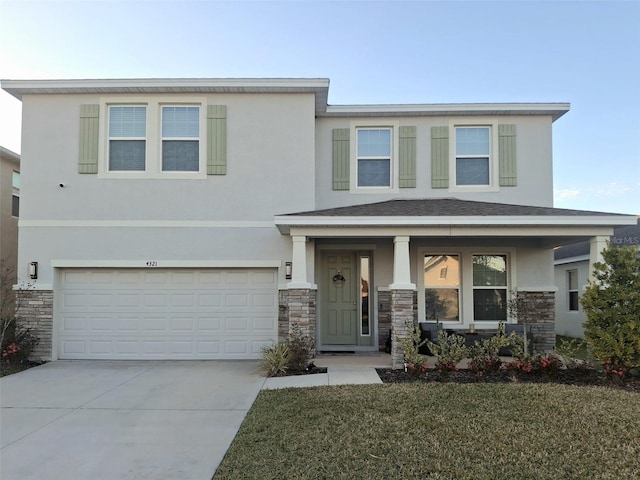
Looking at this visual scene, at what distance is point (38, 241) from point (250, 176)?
4.93 metres

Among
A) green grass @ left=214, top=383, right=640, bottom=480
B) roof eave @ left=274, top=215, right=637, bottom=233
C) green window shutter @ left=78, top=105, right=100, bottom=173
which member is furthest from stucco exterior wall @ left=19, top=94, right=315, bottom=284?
green grass @ left=214, top=383, right=640, bottom=480

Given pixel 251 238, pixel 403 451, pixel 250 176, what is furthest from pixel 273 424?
pixel 250 176

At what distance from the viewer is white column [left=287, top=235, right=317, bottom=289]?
8711 mm

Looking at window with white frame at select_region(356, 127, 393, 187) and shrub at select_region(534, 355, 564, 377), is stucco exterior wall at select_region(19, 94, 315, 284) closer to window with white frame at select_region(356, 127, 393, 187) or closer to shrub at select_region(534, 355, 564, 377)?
window with white frame at select_region(356, 127, 393, 187)

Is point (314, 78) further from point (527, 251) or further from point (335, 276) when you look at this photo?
point (527, 251)

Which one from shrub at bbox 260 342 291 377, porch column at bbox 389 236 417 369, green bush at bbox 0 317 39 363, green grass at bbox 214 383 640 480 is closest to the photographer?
green grass at bbox 214 383 640 480

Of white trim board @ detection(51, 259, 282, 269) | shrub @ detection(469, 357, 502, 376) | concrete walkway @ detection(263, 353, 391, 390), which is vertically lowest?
concrete walkway @ detection(263, 353, 391, 390)

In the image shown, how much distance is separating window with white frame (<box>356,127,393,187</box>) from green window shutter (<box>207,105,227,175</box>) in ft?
10.6

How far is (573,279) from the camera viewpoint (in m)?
15.4

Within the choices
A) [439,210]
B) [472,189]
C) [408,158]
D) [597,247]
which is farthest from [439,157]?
[597,247]

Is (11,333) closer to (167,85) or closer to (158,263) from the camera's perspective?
(158,263)

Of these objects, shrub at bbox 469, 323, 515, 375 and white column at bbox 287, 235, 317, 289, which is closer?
shrub at bbox 469, 323, 515, 375

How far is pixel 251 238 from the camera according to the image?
989cm

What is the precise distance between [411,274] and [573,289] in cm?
799
